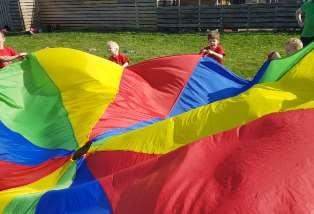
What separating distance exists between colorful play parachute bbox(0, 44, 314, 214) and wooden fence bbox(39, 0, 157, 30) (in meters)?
11.1

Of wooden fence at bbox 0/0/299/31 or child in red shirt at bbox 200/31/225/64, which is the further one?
wooden fence at bbox 0/0/299/31

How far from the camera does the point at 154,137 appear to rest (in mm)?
3426

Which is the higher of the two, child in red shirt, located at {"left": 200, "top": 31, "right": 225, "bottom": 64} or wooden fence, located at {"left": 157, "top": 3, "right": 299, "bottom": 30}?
child in red shirt, located at {"left": 200, "top": 31, "right": 225, "bottom": 64}

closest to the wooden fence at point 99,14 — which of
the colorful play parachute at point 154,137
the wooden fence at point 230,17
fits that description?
the wooden fence at point 230,17

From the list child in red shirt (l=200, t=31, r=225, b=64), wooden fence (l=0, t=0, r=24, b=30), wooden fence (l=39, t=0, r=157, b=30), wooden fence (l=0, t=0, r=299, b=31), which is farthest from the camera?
wooden fence (l=0, t=0, r=24, b=30)

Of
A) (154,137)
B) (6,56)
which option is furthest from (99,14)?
(154,137)

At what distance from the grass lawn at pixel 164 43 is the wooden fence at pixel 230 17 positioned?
82 centimetres

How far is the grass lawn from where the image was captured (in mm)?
10062

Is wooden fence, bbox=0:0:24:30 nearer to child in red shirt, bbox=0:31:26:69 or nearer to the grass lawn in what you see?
the grass lawn

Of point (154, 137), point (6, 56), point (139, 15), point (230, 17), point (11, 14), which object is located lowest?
Result: point (11, 14)

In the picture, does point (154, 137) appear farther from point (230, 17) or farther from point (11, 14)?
point (11, 14)

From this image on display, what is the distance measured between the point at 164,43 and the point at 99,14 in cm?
486

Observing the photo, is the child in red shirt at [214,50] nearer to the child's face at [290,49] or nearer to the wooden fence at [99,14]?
the child's face at [290,49]

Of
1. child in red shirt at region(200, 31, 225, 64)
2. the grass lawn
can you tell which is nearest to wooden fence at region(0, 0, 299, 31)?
the grass lawn
